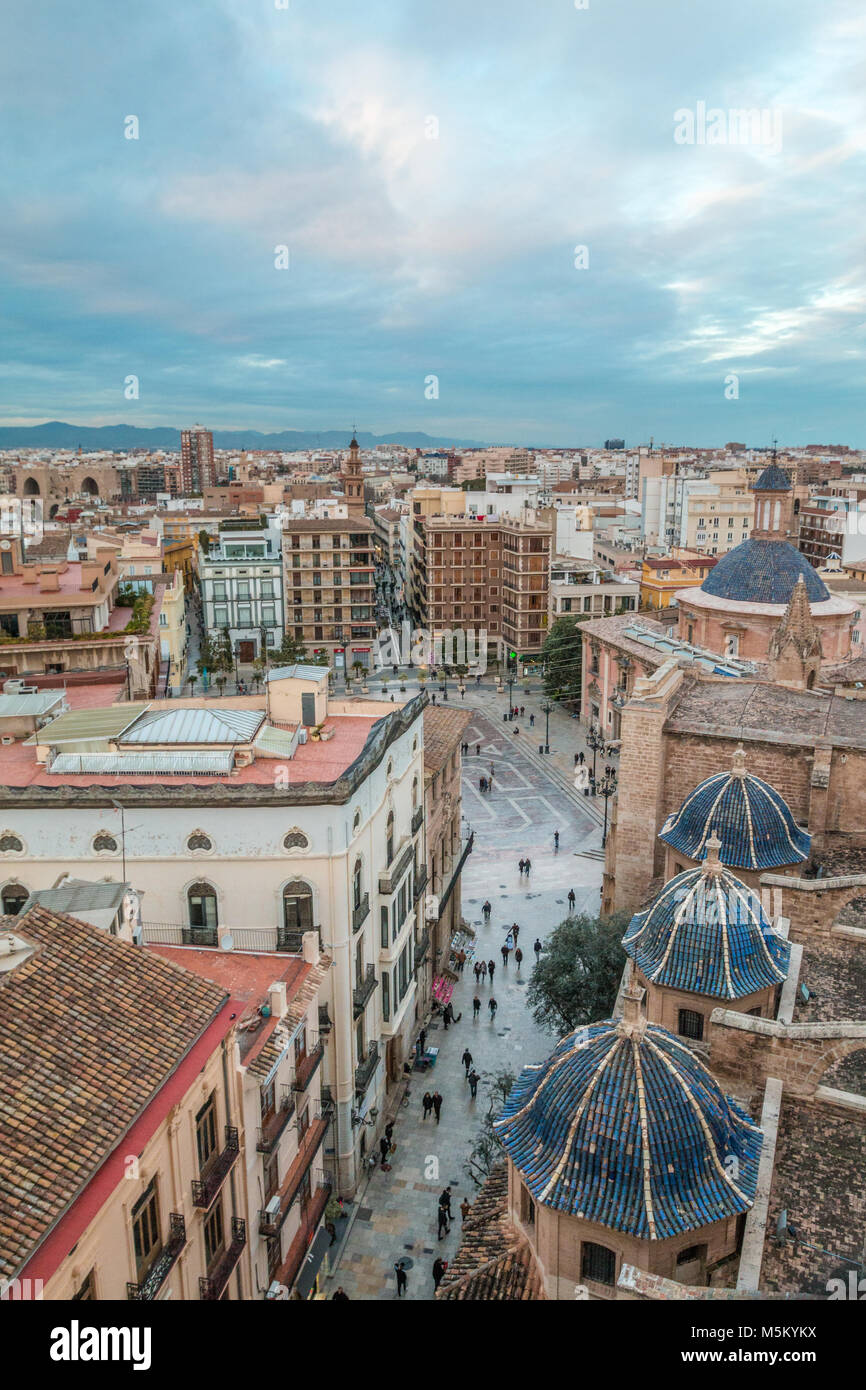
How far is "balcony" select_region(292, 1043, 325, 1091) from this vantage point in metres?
20.2

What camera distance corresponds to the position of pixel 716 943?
20.7 metres

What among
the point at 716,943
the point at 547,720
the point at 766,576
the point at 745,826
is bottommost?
the point at 547,720

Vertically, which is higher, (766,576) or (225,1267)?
(766,576)

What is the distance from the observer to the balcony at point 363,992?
957 inches

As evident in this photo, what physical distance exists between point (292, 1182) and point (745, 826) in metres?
14.3

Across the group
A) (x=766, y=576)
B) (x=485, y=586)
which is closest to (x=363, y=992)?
(x=766, y=576)

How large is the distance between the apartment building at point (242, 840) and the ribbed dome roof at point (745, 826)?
8.49 m

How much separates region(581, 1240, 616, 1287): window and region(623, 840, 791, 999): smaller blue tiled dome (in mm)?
6767

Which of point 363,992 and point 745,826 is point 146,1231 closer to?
point 363,992

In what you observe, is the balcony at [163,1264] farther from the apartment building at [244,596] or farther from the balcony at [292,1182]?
the apartment building at [244,596]

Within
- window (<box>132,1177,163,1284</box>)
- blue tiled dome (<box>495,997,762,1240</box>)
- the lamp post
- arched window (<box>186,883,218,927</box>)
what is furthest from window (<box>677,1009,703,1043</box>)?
the lamp post

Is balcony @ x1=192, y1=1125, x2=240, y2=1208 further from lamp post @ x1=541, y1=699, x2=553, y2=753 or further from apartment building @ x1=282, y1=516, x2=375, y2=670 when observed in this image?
apartment building @ x1=282, y1=516, x2=375, y2=670

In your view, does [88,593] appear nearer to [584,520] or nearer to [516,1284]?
[516,1284]
